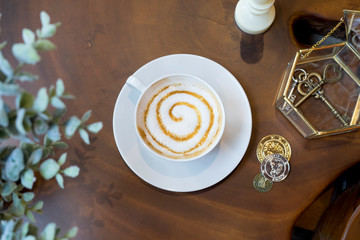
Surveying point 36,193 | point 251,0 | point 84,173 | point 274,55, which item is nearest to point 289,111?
point 274,55

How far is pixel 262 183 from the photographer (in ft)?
2.51

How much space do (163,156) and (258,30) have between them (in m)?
0.40

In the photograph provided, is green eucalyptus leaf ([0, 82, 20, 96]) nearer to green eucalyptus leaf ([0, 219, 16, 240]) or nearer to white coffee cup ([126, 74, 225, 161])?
green eucalyptus leaf ([0, 219, 16, 240])

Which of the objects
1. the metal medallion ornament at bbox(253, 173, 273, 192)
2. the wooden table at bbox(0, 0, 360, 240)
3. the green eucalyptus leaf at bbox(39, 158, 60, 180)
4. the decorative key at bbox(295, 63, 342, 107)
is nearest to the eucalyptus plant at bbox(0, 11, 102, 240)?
the green eucalyptus leaf at bbox(39, 158, 60, 180)

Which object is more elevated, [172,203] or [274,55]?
[274,55]

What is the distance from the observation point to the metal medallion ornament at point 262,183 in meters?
0.77

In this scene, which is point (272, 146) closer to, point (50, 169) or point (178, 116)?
point (178, 116)

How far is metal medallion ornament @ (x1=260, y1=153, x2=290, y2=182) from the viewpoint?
0.76 m

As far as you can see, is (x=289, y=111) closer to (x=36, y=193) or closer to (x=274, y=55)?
(x=274, y=55)

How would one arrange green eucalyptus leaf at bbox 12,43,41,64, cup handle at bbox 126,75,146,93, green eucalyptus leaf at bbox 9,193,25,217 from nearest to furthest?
1. green eucalyptus leaf at bbox 12,43,41,64
2. green eucalyptus leaf at bbox 9,193,25,217
3. cup handle at bbox 126,75,146,93

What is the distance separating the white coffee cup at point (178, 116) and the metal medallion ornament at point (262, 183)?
0.16 m

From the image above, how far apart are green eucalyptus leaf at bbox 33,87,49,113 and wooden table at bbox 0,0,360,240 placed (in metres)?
0.39

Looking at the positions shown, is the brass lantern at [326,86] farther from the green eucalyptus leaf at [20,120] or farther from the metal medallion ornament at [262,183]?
the green eucalyptus leaf at [20,120]

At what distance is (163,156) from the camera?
0.70 metres
